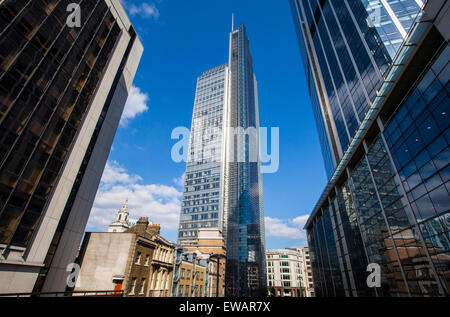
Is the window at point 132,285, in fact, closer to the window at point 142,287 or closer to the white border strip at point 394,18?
the window at point 142,287

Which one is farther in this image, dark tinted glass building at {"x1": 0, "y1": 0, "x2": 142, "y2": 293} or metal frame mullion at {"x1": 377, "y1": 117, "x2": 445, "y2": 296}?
dark tinted glass building at {"x1": 0, "y1": 0, "x2": 142, "y2": 293}

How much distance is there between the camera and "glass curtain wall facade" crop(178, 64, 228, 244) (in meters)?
110

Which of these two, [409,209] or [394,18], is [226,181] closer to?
[394,18]

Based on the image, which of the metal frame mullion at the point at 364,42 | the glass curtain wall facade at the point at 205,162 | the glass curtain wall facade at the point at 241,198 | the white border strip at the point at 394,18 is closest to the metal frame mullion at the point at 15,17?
the metal frame mullion at the point at 364,42

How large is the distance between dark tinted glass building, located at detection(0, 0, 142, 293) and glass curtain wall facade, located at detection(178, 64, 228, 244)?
8262 cm

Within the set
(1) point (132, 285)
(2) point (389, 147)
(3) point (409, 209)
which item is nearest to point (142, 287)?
(1) point (132, 285)

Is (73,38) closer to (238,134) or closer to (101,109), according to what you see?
(101,109)

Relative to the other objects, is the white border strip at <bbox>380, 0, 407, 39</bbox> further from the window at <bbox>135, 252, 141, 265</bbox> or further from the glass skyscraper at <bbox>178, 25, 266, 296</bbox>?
the glass skyscraper at <bbox>178, 25, 266, 296</bbox>

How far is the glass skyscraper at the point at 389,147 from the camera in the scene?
18281 millimetres

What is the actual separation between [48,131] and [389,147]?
34940 mm

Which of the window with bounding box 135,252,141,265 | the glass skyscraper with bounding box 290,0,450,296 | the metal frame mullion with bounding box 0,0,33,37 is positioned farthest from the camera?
the window with bounding box 135,252,141,265

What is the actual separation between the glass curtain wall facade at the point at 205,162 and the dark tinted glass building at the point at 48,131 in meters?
82.6

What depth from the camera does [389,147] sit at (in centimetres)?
2470

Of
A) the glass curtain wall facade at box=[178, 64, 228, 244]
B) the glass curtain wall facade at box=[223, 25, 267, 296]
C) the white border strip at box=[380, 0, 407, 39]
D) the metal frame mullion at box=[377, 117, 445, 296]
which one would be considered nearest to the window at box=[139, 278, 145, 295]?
the metal frame mullion at box=[377, 117, 445, 296]
